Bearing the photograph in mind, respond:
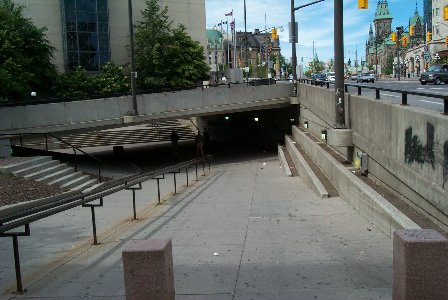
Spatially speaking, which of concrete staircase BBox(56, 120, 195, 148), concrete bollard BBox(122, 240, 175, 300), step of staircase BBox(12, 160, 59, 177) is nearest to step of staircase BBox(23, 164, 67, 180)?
step of staircase BBox(12, 160, 59, 177)

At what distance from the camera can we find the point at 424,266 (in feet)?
12.3

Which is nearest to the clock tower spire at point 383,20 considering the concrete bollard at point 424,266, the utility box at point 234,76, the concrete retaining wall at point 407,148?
the utility box at point 234,76

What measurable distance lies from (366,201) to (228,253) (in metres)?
3.49

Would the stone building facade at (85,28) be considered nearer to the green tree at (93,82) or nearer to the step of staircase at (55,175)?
the green tree at (93,82)

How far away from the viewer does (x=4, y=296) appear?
502cm

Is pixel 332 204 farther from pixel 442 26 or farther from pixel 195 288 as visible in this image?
pixel 442 26

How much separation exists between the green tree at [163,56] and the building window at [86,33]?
4.06 meters

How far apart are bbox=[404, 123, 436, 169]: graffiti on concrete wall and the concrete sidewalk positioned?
135 cm

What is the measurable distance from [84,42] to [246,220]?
41.0 m

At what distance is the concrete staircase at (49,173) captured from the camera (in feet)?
51.7

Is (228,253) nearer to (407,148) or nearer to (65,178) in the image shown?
(407,148)

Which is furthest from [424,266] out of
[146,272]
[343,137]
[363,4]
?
[363,4]

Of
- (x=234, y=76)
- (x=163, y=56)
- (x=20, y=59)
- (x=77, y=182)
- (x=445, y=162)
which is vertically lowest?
(x=77, y=182)

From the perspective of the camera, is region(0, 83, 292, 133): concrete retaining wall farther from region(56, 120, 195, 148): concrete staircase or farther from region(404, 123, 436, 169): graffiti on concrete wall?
region(404, 123, 436, 169): graffiti on concrete wall
